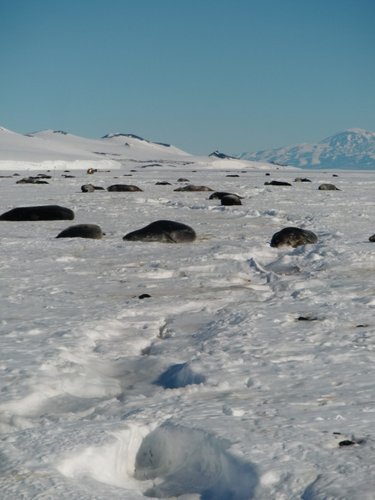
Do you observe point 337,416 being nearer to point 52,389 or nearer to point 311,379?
point 311,379

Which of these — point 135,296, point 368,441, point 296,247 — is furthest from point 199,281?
point 368,441

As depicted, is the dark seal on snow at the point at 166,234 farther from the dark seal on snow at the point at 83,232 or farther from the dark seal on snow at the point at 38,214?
the dark seal on snow at the point at 38,214

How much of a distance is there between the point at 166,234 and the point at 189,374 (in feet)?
19.1

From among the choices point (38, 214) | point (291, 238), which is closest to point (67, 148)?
point (38, 214)

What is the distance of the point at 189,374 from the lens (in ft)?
13.6

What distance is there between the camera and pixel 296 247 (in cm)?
918

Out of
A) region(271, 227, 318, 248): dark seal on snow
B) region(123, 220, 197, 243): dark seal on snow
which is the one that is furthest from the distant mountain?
region(271, 227, 318, 248): dark seal on snow

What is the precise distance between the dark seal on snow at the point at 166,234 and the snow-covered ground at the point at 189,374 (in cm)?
91

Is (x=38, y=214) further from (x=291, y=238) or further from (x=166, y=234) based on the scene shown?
(x=291, y=238)

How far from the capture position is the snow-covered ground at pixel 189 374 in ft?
9.12

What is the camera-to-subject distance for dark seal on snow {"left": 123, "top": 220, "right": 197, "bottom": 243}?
9.86 metres

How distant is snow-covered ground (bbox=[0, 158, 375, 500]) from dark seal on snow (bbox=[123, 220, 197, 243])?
3.00ft

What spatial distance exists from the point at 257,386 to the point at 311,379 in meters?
0.30

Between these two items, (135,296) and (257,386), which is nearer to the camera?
(257,386)
